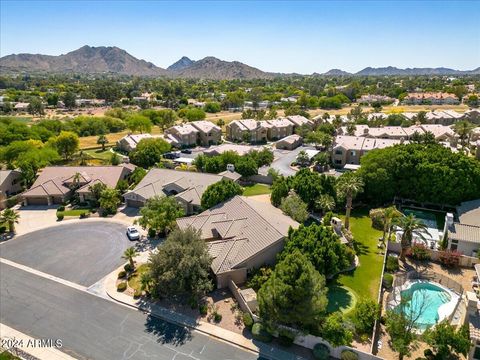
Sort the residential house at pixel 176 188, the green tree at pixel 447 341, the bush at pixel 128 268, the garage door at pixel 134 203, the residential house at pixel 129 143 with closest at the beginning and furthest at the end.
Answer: the green tree at pixel 447 341
the bush at pixel 128 268
the residential house at pixel 176 188
the garage door at pixel 134 203
the residential house at pixel 129 143

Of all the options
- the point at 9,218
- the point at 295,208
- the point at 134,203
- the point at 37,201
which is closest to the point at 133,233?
the point at 134,203

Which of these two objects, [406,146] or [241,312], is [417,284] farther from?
[406,146]

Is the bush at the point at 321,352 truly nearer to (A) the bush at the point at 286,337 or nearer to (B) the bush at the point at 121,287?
(A) the bush at the point at 286,337

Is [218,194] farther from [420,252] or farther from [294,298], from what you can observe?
[420,252]

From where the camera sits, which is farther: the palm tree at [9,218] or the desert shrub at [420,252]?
the palm tree at [9,218]

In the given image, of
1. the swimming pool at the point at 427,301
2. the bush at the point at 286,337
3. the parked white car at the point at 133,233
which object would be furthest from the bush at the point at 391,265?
the parked white car at the point at 133,233

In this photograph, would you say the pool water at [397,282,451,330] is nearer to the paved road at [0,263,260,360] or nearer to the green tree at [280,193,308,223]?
the green tree at [280,193,308,223]

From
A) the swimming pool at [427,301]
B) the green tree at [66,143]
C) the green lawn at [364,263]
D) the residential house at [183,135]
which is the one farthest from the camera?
the residential house at [183,135]

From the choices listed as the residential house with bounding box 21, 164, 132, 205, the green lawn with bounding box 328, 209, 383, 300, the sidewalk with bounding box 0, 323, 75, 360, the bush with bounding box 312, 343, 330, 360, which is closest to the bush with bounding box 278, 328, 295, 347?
the bush with bounding box 312, 343, 330, 360
